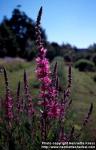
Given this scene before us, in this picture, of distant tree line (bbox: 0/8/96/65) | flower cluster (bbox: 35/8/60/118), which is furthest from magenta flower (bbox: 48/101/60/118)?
distant tree line (bbox: 0/8/96/65)

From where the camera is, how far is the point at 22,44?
3100 inches

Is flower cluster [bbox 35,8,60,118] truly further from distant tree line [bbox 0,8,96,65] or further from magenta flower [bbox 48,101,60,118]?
distant tree line [bbox 0,8,96,65]

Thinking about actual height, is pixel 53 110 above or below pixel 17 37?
below

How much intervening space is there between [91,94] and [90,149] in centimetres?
1468

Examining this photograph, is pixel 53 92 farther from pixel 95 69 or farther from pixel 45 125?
pixel 95 69

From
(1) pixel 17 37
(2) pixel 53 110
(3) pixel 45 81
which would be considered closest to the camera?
(3) pixel 45 81

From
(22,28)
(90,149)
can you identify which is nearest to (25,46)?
(22,28)

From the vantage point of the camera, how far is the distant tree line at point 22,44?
6481 centimetres

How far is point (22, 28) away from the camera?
8362 centimetres

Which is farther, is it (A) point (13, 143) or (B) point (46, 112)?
(A) point (13, 143)

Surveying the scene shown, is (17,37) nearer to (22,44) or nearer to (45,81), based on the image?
(22,44)

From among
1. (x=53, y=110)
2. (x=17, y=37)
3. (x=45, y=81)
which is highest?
(x=17, y=37)

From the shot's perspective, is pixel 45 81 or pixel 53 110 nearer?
pixel 45 81

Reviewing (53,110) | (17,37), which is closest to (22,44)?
(17,37)
